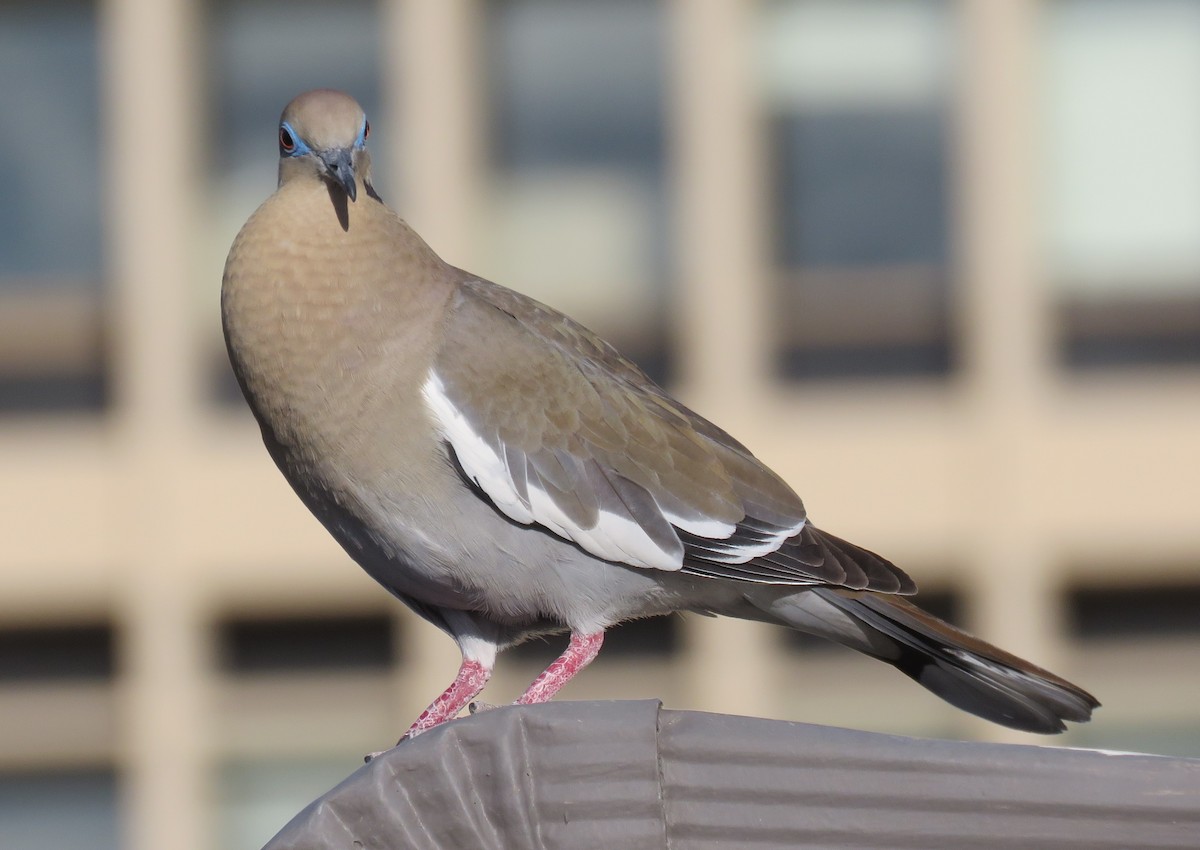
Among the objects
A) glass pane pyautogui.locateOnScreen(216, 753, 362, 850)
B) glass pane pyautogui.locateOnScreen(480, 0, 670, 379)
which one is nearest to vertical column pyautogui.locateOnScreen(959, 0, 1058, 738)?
glass pane pyautogui.locateOnScreen(480, 0, 670, 379)

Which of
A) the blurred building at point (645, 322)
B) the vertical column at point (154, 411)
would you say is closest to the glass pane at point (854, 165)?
the blurred building at point (645, 322)

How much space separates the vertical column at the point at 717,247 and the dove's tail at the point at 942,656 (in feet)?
18.9

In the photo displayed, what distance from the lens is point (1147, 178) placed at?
9.69 meters

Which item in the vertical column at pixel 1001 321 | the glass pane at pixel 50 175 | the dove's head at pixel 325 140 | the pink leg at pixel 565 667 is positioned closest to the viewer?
the pink leg at pixel 565 667

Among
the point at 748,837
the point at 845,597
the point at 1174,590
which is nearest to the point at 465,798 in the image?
the point at 748,837

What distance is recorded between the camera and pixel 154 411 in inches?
348

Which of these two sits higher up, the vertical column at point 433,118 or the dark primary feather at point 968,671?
the vertical column at point 433,118

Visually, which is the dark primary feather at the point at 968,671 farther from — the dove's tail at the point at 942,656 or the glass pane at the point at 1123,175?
the glass pane at the point at 1123,175

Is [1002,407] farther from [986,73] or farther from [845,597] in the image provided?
[845,597]

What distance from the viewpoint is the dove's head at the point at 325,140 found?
261 cm

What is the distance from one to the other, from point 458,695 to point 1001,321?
6.47 meters

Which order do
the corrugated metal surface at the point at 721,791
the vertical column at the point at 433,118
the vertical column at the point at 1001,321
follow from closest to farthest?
the corrugated metal surface at the point at 721,791 < the vertical column at the point at 1001,321 < the vertical column at the point at 433,118

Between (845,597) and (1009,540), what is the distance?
5779 millimetres

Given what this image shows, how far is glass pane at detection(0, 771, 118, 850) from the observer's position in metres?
9.44
